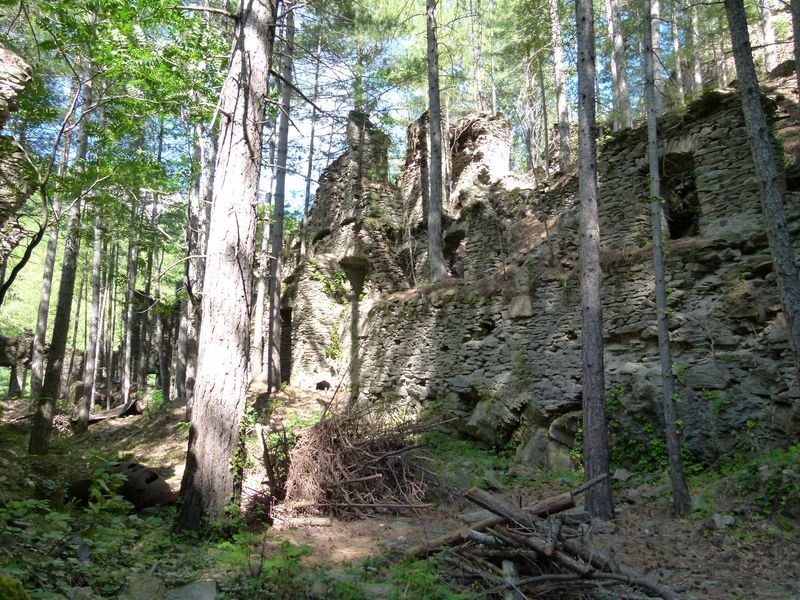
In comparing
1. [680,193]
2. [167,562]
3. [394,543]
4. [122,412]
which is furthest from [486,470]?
[122,412]

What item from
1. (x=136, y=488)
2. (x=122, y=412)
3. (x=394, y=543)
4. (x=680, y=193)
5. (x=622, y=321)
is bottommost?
(x=394, y=543)

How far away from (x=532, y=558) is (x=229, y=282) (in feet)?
12.7

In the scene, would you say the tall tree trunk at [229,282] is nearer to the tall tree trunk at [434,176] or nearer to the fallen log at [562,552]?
the fallen log at [562,552]

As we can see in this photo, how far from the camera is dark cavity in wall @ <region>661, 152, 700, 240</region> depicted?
9.88 metres

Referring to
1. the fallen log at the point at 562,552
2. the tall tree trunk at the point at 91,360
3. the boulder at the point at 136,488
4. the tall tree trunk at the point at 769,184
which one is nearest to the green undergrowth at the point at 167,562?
the boulder at the point at 136,488

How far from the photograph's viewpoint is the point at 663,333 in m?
6.81

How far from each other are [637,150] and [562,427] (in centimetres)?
632

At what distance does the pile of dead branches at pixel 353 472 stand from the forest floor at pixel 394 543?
0.26 meters

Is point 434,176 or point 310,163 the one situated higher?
point 310,163

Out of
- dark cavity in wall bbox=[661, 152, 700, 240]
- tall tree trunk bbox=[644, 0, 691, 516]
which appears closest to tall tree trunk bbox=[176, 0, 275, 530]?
tall tree trunk bbox=[644, 0, 691, 516]

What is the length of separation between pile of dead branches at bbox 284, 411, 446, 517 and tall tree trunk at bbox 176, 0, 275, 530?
4.96ft

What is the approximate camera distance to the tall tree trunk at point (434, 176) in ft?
44.0

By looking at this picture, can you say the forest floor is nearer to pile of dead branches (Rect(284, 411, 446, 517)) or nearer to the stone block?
pile of dead branches (Rect(284, 411, 446, 517))

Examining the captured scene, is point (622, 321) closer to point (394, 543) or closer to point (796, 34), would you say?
point (796, 34)
